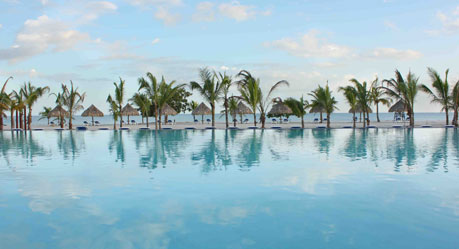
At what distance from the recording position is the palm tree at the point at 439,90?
24.8 meters

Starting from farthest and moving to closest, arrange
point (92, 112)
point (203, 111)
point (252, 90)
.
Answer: point (92, 112)
point (203, 111)
point (252, 90)

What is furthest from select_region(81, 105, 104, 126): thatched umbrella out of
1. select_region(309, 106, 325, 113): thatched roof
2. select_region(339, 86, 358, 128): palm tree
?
select_region(339, 86, 358, 128): palm tree

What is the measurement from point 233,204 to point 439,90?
24890 mm

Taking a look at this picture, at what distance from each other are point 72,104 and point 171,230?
26081mm

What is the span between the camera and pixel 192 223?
439 centimetres

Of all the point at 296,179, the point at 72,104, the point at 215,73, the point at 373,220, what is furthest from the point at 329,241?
the point at 72,104

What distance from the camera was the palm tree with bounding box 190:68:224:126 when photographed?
1007 inches

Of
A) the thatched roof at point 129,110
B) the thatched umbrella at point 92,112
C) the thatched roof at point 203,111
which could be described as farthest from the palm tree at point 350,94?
the thatched umbrella at point 92,112

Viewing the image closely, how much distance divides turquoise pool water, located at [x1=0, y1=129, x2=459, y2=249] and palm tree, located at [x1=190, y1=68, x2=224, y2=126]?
16.7 m

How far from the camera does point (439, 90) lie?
25.1m

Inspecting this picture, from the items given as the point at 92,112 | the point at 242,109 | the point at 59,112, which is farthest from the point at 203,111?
the point at 59,112

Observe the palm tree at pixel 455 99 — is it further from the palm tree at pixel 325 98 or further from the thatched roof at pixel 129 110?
the thatched roof at pixel 129 110

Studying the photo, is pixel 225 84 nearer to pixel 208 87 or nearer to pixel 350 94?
pixel 208 87

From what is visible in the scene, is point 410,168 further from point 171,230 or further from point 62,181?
point 62,181
